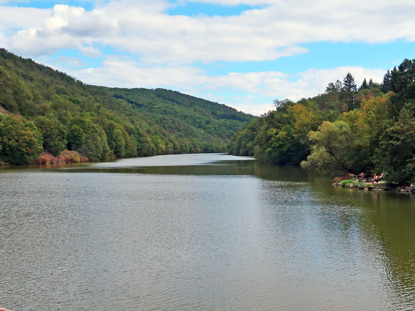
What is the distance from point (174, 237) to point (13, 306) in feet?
40.2

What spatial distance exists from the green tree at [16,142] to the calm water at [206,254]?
192 feet

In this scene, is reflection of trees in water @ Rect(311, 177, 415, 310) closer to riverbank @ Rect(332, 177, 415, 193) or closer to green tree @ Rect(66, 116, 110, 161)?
riverbank @ Rect(332, 177, 415, 193)

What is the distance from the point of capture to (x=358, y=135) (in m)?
67.3

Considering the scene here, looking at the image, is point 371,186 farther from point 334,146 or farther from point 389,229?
point 389,229

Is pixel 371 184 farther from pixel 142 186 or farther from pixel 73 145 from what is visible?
pixel 73 145

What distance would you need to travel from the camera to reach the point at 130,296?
1692cm

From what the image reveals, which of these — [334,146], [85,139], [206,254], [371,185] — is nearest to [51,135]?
[85,139]

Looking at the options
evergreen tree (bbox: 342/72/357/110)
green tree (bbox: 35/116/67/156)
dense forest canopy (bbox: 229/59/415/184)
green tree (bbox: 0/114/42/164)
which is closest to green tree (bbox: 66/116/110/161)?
green tree (bbox: 35/116/67/156)

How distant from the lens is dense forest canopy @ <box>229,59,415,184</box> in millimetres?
48031

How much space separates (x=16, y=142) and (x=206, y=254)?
85.6m

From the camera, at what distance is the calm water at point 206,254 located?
16.9m

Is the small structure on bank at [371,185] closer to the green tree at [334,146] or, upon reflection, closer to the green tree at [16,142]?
the green tree at [334,146]

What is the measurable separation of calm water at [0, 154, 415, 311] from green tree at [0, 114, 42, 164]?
58.6m

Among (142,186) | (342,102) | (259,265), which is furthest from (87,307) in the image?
(342,102)
